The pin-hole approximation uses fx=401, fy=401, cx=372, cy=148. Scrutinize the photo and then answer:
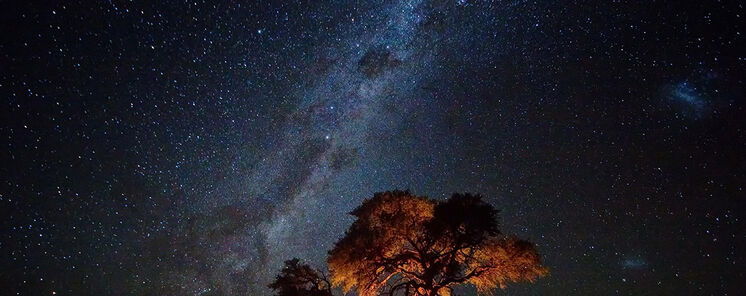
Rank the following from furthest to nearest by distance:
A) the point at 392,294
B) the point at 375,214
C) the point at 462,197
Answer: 1. the point at 375,214
2. the point at 462,197
3. the point at 392,294

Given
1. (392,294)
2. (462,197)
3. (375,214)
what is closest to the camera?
(392,294)

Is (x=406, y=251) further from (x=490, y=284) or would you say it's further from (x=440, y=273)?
(x=490, y=284)

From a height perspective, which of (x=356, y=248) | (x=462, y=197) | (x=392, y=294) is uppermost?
(x=462, y=197)

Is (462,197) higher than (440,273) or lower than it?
higher

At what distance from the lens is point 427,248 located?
15.1 metres

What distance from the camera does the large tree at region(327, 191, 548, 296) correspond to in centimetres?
1488

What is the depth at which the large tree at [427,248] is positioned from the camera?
14875mm

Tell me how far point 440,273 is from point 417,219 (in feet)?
7.49

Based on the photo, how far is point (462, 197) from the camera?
15.1m

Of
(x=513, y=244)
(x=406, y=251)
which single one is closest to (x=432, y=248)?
(x=406, y=251)

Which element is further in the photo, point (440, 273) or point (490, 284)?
point (490, 284)

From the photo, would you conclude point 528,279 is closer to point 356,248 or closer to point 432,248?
point 432,248

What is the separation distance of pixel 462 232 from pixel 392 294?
3.52 m

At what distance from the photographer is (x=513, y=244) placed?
618 inches
